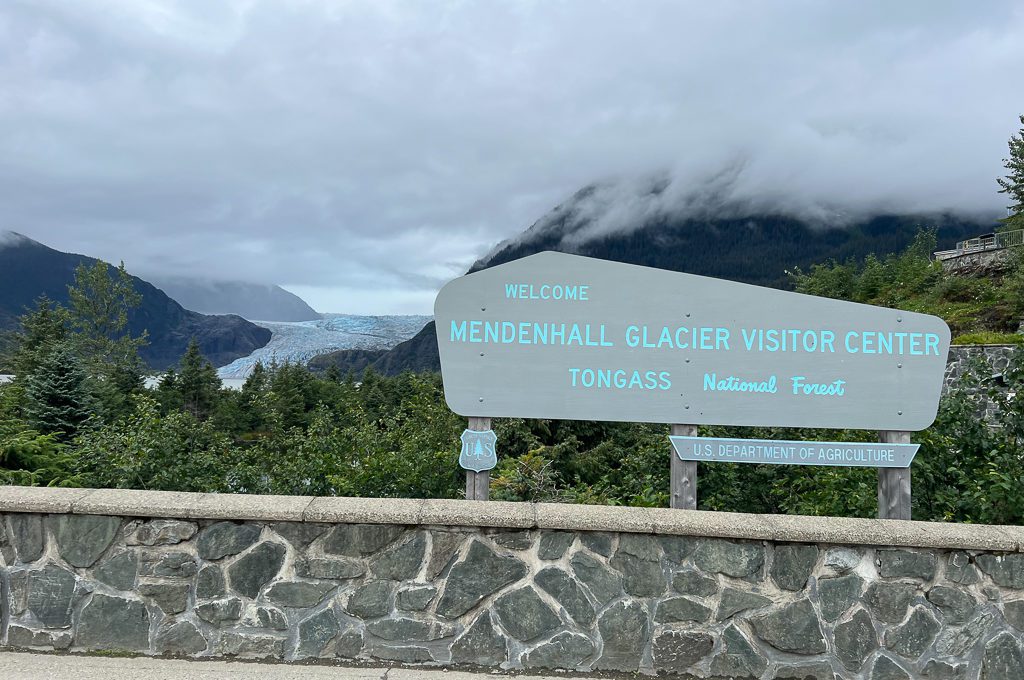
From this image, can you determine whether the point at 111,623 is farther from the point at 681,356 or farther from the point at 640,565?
the point at 681,356

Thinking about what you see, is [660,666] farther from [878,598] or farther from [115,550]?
[115,550]

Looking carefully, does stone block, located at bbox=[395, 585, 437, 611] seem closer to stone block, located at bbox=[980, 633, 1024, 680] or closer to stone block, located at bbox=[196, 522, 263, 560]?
stone block, located at bbox=[196, 522, 263, 560]

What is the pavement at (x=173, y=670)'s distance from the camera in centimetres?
354

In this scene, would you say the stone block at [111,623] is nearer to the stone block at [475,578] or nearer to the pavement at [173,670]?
the pavement at [173,670]

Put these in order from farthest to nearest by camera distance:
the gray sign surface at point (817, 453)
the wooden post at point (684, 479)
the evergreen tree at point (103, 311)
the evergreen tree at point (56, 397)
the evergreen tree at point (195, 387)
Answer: the evergreen tree at point (103, 311) → the evergreen tree at point (195, 387) → the evergreen tree at point (56, 397) → the wooden post at point (684, 479) → the gray sign surface at point (817, 453)

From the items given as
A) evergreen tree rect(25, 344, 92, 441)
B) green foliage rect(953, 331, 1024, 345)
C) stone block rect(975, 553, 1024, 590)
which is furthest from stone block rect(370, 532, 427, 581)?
green foliage rect(953, 331, 1024, 345)

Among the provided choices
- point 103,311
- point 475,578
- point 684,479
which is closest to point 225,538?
point 475,578

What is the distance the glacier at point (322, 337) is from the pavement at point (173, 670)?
254ft

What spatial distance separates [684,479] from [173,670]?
310cm

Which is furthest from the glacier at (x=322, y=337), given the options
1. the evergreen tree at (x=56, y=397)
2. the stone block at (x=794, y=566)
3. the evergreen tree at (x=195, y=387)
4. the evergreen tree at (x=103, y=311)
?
the stone block at (x=794, y=566)

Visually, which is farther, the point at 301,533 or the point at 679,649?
the point at 301,533

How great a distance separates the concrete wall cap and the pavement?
78 centimetres

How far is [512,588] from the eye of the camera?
3854 mm

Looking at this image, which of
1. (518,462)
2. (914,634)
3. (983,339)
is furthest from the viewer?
(983,339)
